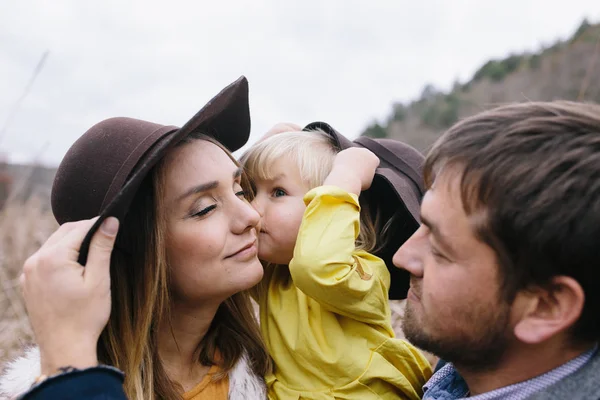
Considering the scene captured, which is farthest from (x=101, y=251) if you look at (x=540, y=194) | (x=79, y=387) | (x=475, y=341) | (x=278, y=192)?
(x=540, y=194)

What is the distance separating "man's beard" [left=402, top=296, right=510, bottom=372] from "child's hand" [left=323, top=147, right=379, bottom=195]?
69cm

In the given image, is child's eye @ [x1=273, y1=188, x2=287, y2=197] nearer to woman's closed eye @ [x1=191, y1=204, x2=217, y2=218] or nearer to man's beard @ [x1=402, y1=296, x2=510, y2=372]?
woman's closed eye @ [x1=191, y1=204, x2=217, y2=218]

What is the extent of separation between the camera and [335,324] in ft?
7.87

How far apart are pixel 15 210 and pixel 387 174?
19.7ft

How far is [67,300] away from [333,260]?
3.17ft

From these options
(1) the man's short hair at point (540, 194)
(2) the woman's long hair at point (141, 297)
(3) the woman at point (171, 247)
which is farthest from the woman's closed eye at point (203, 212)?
(1) the man's short hair at point (540, 194)

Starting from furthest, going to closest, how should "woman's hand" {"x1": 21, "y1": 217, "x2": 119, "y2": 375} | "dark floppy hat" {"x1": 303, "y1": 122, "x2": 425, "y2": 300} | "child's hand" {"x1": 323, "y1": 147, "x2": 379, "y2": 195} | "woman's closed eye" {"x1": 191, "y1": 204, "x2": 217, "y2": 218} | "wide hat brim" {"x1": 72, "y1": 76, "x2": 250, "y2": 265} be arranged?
"dark floppy hat" {"x1": 303, "y1": 122, "x2": 425, "y2": 300}, "child's hand" {"x1": 323, "y1": 147, "x2": 379, "y2": 195}, "woman's closed eye" {"x1": 191, "y1": 204, "x2": 217, "y2": 218}, "wide hat brim" {"x1": 72, "y1": 76, "x2": 250, "y2": 265}, "woman's hand" {"x1": 21, "y1": 217, "x2": 119, "y2": 375}

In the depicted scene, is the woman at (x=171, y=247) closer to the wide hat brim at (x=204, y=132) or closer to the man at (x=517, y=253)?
the wide hat brim at (x=204, y=132)

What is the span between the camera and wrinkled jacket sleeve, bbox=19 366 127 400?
4.80 ft

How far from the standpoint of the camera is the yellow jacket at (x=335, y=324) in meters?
2.18

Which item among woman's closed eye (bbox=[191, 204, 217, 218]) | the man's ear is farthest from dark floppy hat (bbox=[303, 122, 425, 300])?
the man's ear

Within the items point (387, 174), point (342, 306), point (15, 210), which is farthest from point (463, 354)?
point (15, 210)

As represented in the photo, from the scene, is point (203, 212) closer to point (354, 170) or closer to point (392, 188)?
point (354, 170)

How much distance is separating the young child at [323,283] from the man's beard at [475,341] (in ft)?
1.50
